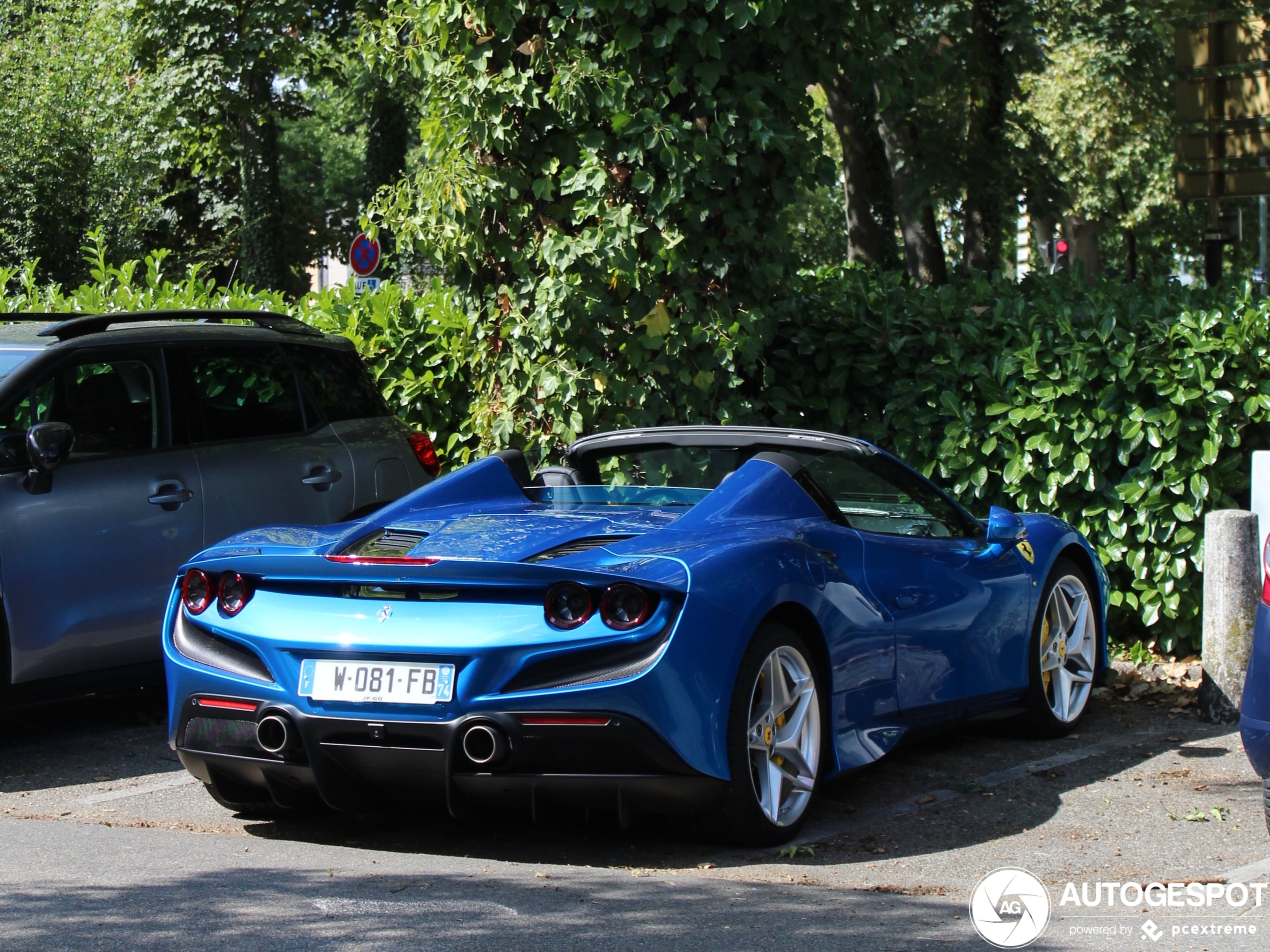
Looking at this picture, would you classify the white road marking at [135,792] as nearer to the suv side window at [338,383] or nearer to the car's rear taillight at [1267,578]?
the suv side window at [338,383]

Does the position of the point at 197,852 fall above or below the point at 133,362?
below

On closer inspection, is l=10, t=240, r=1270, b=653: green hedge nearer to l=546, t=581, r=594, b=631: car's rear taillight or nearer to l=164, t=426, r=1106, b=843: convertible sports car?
l=164, t=426, r=1106, b=843: convertible sports car

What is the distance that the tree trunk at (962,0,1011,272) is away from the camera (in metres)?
18.8

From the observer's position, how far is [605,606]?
15.1ft

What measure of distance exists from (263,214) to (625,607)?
3231 cm

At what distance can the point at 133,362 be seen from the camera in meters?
7.33

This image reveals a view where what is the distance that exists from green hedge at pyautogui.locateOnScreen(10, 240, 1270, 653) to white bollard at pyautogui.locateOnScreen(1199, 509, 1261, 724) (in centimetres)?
83

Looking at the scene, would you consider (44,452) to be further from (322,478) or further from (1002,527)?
(1002,527)

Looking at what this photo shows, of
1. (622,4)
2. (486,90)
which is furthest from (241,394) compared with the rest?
(622,4)

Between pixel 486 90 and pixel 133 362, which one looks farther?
pixel 486 90

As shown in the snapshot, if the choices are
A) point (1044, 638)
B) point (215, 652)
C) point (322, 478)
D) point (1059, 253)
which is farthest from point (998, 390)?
point (1059, 253)

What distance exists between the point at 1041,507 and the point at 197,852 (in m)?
5.19

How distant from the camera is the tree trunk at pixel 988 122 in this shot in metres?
18.8

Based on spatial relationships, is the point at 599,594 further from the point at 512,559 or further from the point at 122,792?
the point at 122,792
